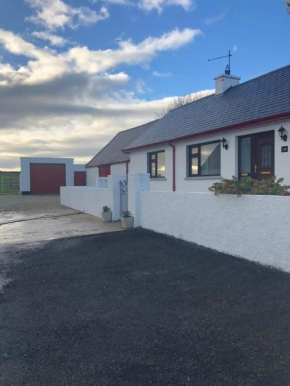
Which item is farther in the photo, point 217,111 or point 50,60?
point 217,111

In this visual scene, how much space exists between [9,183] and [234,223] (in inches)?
1362

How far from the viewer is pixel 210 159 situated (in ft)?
41.4

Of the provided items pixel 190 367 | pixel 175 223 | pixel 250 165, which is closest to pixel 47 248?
pixel 175 223

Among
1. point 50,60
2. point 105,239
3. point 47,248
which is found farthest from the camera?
point 50,60

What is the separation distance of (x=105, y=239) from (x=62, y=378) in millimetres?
6012

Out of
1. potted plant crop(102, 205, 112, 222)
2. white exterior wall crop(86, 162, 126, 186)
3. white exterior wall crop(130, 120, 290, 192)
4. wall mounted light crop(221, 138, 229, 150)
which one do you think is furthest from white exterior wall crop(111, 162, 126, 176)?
wall mounted light crop(221, 138, 229, 150)

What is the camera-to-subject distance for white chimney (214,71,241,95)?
14602mm

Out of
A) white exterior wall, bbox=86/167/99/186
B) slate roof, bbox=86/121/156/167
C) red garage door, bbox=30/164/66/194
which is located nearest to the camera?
slate roof, bbox=86/121/156/167

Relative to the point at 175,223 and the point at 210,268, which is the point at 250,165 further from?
the point at 210,268

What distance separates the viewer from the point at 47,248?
771cm

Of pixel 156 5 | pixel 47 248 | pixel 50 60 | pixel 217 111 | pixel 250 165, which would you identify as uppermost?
pixel 156 5

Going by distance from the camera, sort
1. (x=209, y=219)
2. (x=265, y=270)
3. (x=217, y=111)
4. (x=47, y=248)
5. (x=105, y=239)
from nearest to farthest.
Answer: (x=265, y=270) < (x=209, y=219) < (x=47, y=248) < (x=105, y=239) < (x=217, y=111)

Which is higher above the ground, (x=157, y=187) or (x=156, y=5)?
(x=156, y=5)

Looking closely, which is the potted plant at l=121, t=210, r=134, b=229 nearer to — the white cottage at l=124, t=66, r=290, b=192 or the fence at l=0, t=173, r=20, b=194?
the white cottage at l=124, t=66, r=290, b=192
